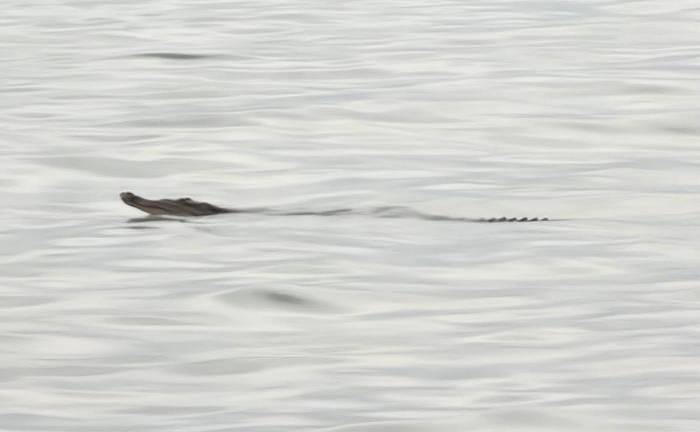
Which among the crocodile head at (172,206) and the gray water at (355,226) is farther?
the crocodile head at (172,206)

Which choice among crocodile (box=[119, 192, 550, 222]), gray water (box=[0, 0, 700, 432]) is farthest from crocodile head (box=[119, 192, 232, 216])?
gray water (box=[0, 0, 700, 432])

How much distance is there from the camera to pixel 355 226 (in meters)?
13.0

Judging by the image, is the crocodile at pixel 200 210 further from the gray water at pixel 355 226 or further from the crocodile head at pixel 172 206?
the gray water at pixel 355 226

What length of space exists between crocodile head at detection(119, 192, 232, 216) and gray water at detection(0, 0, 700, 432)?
125mm

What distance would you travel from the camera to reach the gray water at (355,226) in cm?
880

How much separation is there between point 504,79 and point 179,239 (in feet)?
22.6

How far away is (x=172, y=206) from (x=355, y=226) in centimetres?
107

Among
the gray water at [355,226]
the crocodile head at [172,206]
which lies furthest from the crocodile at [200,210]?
the gray water at [355,226]

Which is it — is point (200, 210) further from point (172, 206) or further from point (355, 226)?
point (355, 226)

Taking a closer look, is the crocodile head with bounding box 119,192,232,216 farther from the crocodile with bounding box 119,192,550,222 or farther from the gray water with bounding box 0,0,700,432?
the gray water with bounding box 0,0,700,432

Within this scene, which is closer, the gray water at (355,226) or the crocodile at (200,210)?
the gray water at (355,226)

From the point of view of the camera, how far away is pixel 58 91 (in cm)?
1888

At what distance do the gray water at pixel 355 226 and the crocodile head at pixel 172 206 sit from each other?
0.12 m

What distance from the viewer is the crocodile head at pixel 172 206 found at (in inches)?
526
